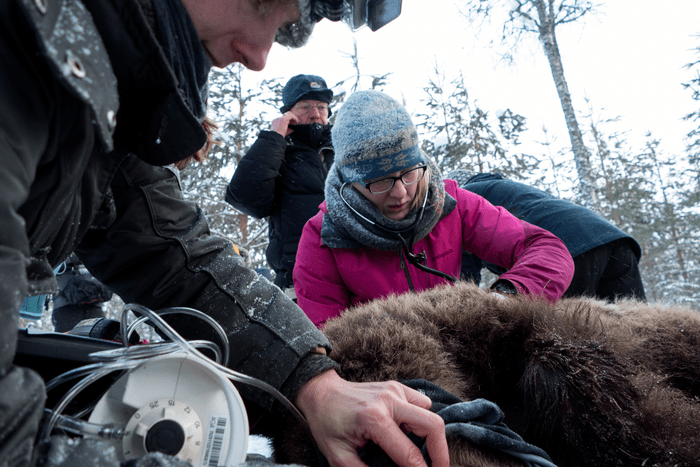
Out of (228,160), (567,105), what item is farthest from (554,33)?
(228,160)

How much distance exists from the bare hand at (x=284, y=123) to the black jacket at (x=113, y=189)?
7.32 ft

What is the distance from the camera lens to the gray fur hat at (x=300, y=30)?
1.19 metres

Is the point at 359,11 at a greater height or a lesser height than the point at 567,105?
greater

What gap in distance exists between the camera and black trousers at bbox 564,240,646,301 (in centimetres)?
287

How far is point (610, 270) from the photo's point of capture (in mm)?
2965

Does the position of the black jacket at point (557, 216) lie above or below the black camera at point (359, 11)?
below

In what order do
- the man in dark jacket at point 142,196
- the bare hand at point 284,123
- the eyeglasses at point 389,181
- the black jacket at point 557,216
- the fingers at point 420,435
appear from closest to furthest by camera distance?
the man in dark jacket at point 142,196
the fingers at point 420,435
the eyeglasses at point 389,181
the black jacket at point 557,216
the bare hand at point 284,123

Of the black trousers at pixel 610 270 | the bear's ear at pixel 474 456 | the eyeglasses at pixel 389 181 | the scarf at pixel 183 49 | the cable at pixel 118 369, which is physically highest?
the scarf at pixel 183 49

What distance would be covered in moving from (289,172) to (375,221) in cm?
135

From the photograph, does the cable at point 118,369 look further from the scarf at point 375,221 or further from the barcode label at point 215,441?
the scarf at point 375,221

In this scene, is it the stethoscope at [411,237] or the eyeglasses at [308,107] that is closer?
the stethoscope at [411,237]

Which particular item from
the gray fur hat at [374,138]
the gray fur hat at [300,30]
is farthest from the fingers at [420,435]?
the gray fur hat at [374,138]

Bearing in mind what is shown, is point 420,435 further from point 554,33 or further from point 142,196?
point 554,33

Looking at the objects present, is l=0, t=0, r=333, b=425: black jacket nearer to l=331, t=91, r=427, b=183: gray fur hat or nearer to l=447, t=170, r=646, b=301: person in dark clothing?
l=331, t=91, r=427, b=183: gray fur hat
